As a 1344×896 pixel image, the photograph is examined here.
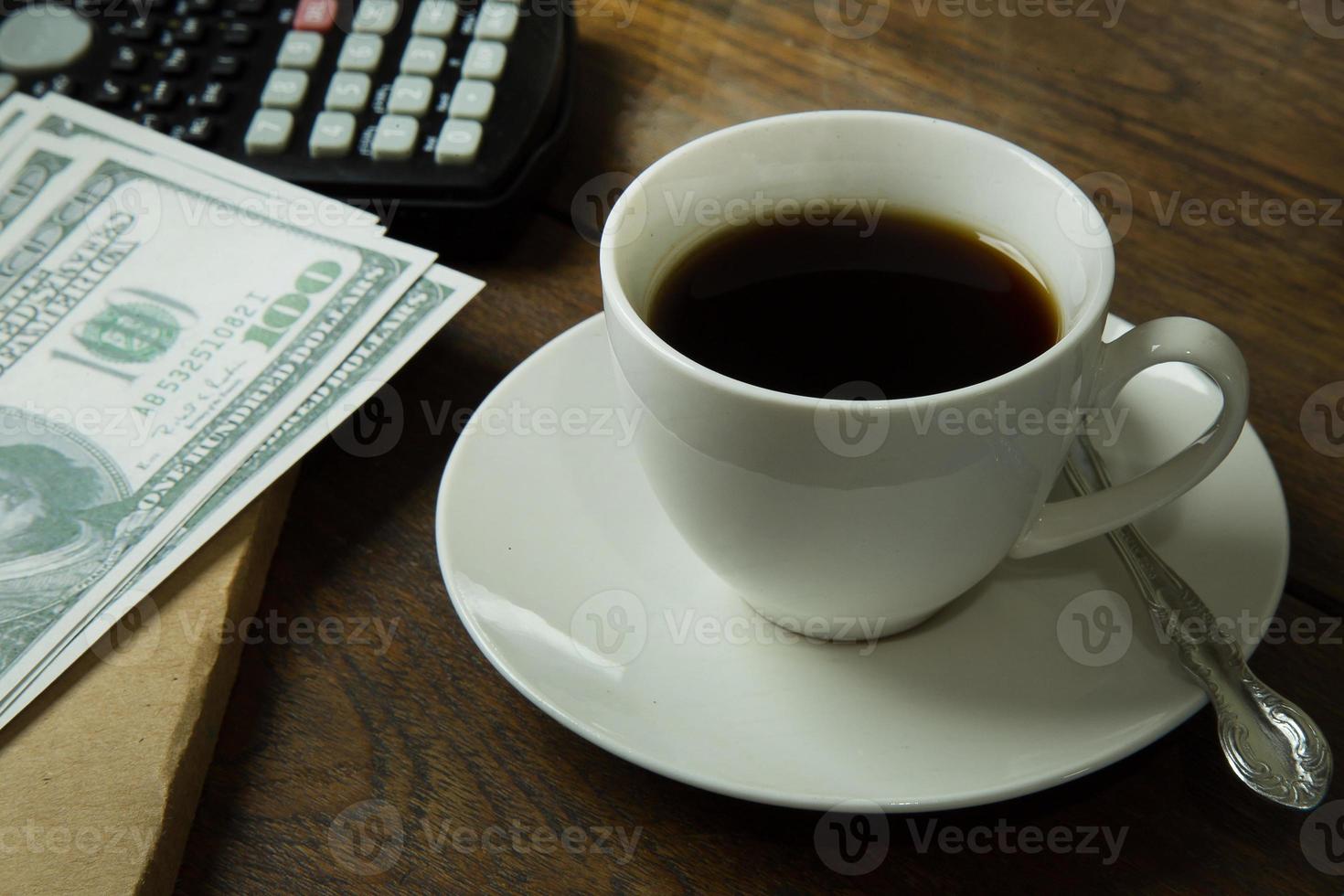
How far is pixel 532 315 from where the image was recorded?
0.54 metres

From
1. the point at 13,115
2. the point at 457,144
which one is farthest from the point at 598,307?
the point at 13,115

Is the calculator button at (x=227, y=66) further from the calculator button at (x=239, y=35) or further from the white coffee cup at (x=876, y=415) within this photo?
the white coffee cup at (x=876, y=415)

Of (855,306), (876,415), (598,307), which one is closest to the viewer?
(876,415)

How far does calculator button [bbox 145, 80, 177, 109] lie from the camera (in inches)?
23.7

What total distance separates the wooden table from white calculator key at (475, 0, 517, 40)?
0.18 feet

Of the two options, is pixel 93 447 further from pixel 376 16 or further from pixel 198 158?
pixel 376 16

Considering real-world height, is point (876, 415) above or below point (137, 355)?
above

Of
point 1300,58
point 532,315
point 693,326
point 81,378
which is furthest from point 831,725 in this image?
point 1300,58

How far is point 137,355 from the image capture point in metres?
0.52

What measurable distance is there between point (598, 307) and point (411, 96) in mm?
149

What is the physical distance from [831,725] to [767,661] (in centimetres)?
4

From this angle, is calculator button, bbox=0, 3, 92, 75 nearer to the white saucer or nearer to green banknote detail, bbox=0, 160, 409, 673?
green banknote detail, bbox=0, 160, 409, 673

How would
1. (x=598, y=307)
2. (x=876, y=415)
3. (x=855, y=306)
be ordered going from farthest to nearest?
(x=598, y=307)
(x=855, y=306)
(x=876, y=415)

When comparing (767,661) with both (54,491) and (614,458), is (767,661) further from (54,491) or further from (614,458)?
(54,491)
